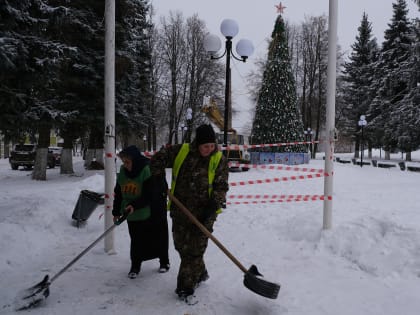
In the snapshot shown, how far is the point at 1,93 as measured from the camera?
20.6ft

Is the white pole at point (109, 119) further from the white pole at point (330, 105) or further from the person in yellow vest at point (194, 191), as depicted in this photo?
the white pole at point (330, 105)

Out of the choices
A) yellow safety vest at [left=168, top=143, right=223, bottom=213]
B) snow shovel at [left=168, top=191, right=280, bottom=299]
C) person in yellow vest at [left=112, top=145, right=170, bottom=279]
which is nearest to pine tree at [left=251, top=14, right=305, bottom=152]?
person in yellow vest at [left=112, top=145, right=170, bottom=279]

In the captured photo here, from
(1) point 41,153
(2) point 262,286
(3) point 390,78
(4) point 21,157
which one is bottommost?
(2) point 262,286

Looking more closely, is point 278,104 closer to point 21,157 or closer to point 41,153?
point 41,153

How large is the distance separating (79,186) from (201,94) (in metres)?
21.7

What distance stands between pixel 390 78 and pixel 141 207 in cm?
2913

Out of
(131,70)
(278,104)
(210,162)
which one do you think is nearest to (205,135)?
(210,162)

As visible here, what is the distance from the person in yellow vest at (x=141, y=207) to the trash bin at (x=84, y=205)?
2.45 metres

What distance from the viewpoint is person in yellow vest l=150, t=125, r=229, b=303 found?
3613mm

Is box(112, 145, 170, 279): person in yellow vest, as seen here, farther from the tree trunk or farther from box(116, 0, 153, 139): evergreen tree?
box(116, 0, 153, 139): evergreen tree

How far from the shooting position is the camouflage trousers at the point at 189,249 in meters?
3.63

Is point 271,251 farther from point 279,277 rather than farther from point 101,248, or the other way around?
point 101,248

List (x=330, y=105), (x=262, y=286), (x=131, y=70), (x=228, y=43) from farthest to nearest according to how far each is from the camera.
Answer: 1. (x=131, y=70)
2. (x=228, y=43)
3. (x=330, y=105)
4. (x=262, y=286)

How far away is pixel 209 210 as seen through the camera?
3604mm
